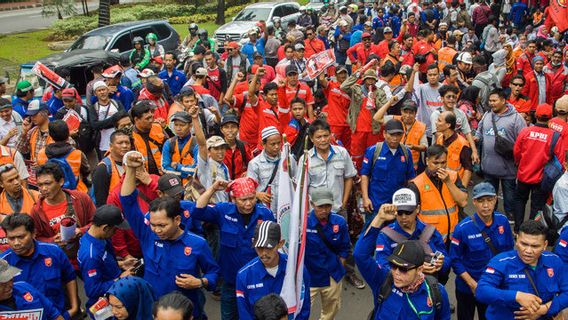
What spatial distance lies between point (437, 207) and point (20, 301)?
3752mm

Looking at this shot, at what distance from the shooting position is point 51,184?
5.57 metres

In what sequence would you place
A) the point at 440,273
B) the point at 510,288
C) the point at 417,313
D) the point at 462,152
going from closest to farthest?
1. the point at 417,313
2. the point at 510,288
3. the point at 440,273
4. the point at 462,152

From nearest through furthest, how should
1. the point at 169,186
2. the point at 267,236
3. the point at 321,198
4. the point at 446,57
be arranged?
the point at 267,236 → the point at 321,198 → the point at 169,186 → the point at 446,57

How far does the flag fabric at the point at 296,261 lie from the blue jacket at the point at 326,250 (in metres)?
0.65

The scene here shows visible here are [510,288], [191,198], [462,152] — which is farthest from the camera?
[462,152]

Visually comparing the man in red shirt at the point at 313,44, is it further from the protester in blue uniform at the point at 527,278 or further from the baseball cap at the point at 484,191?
the protester in blue uniform at the point at 527,278

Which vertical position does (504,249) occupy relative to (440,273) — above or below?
above

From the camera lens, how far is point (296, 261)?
4.53m

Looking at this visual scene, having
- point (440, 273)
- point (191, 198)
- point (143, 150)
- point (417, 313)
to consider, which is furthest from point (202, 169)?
point (417, 313)

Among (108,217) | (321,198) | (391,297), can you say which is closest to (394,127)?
(321,198)

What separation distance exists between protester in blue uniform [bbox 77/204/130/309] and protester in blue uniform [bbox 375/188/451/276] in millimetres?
2111

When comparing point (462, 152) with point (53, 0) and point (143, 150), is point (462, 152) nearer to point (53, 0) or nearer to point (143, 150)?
point (143, 150)

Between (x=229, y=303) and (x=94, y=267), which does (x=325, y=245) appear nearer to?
(x=229, y=303)

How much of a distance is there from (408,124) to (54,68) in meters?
9.05
